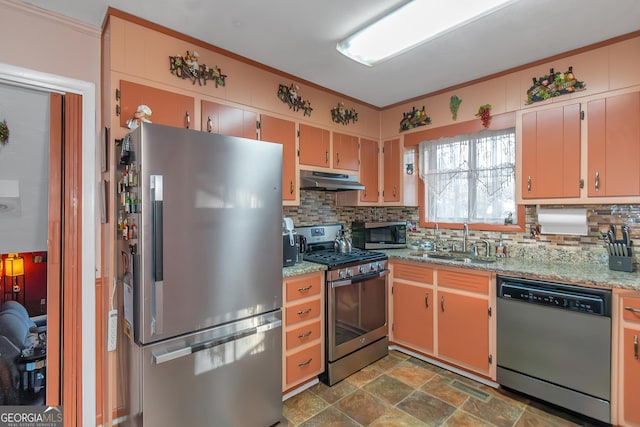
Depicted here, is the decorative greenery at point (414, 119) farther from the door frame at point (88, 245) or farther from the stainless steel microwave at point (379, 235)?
the door frame at point (88, 245)

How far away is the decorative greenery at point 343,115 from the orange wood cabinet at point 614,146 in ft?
6.38

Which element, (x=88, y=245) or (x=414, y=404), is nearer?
(x=88, y=245)

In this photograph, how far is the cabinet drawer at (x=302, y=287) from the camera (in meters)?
2.27

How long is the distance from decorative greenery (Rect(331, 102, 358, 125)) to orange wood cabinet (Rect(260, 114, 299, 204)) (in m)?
0.57

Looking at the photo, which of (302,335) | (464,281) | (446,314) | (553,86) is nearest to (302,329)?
Answer: (302,335)

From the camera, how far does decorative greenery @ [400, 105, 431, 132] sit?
3225 millimetres

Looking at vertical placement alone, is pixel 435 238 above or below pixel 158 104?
below

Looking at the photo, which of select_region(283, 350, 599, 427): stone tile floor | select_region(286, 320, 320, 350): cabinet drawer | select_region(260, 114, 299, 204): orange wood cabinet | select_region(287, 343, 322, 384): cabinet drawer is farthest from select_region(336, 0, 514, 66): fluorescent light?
select_region(283, 350, 599, 427): stone tile floor

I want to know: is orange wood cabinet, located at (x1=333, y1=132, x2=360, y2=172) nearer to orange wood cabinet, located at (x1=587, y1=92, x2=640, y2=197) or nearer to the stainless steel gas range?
the stainless steel gas range

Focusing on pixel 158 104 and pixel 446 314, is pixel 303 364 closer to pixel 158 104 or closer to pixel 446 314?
pixel 446 314

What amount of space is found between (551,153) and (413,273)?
1489 mm

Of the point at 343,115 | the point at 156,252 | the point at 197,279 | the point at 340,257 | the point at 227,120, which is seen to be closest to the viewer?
the point at 156,252

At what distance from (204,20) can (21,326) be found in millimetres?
2204

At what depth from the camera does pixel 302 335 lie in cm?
235
